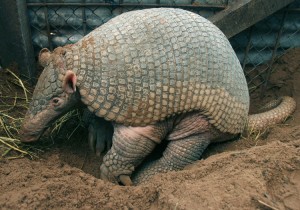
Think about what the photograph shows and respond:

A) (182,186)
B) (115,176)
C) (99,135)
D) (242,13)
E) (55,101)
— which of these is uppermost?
(242,13)

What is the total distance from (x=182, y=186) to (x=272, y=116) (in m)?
2.20

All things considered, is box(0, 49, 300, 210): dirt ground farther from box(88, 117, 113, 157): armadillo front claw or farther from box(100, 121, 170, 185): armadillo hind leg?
box(88, 117, 113, 157): armadillo front claw

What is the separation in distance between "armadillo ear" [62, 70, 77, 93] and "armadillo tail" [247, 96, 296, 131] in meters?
2.29

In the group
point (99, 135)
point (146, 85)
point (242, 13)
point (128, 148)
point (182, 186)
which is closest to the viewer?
point (182, 186)

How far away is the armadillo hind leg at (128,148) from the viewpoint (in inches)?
151

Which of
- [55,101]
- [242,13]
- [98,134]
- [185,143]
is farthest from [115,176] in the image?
[242,13]

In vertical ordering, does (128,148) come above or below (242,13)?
below

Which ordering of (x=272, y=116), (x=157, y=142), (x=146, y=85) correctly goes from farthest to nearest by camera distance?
(x=272, y=116) → (x=157, y=142) → (x=146, y=85)

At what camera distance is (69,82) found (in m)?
3.56

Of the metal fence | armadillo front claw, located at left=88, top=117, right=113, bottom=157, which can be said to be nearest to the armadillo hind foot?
armadillo front claw, located at left=88, top=117, right=113, bottom=157

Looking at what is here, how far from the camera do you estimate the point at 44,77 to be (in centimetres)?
375

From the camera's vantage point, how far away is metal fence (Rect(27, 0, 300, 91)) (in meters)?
5.07

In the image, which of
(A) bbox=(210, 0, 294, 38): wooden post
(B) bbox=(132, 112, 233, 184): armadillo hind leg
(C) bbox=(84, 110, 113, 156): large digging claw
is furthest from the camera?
(A) bbox=(210, 0, 294, 38): wooden post

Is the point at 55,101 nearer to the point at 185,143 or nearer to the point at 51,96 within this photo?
the point at 51,96
